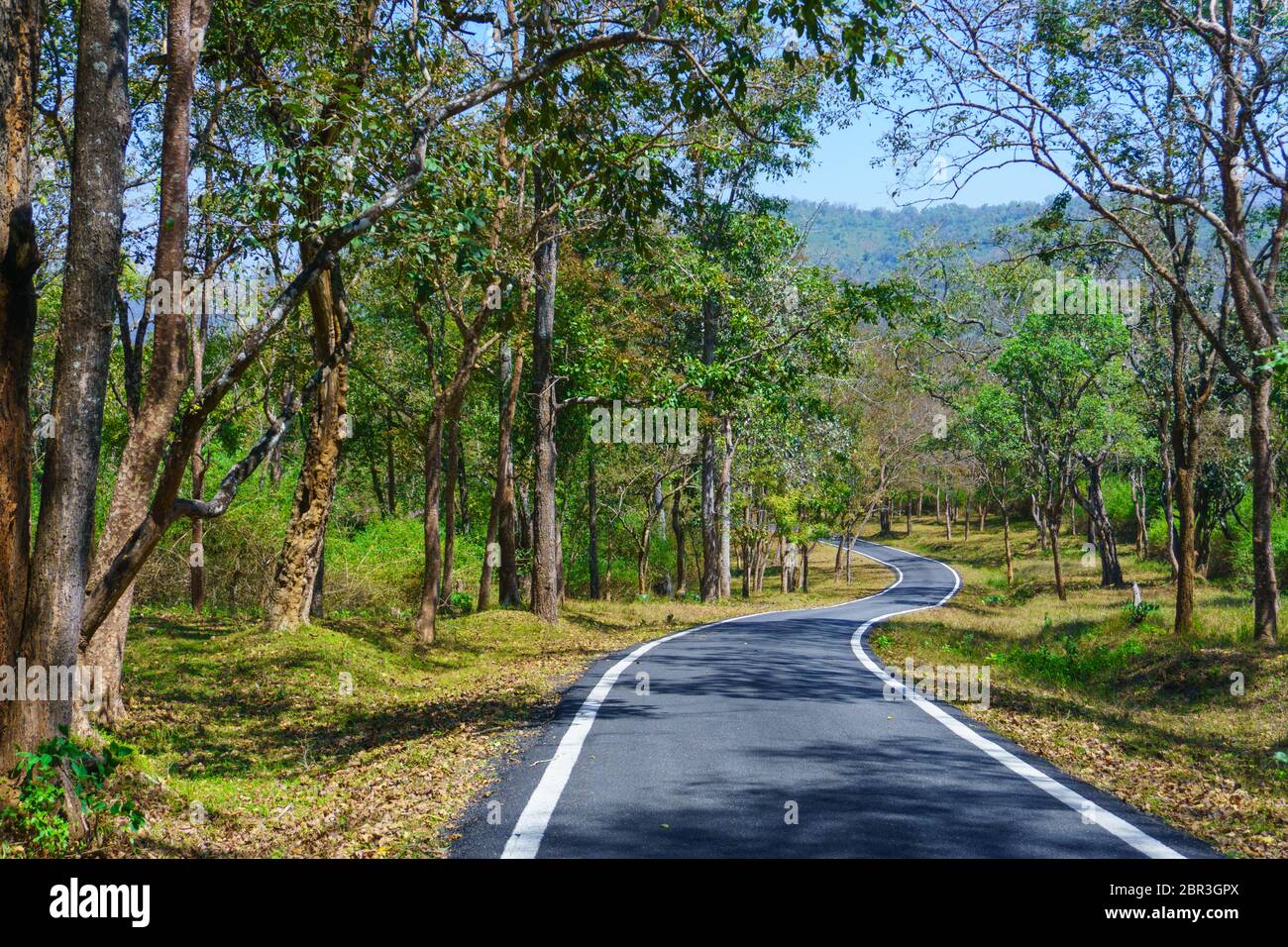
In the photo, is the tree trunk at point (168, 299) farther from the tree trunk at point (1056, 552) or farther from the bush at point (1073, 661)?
the tree trunk at point (1056, 552)

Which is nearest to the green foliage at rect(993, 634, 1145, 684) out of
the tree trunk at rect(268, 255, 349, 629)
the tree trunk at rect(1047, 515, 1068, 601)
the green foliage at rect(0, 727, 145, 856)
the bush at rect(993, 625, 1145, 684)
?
the bush at rect(993, 625, 1145, 684)

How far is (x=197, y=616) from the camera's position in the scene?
64.4ft

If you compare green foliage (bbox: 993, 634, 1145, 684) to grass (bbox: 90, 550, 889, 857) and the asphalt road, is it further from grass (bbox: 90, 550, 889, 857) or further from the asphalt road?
grass (bbox: 90, 550, 889, 857)

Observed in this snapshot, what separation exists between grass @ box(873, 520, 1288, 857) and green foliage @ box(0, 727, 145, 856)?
6.14 meters

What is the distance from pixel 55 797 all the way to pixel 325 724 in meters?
5.18

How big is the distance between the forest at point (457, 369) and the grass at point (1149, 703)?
8 centimetres

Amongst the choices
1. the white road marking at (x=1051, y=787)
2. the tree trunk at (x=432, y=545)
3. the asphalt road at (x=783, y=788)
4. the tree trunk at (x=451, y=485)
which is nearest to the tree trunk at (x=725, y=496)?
the tree trunk at (x=451, y=485)

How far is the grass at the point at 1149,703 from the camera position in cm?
672

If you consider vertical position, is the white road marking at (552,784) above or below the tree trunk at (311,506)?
below

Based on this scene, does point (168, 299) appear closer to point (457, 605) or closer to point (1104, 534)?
point (457, 605)

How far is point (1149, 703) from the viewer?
13734 mm

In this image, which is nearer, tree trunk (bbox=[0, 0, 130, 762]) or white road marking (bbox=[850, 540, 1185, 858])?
white road marking (bbox=[850, 540, 1185, 858])

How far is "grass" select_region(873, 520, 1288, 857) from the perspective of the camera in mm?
6723

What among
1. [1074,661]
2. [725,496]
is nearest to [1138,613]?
[1074,661]
